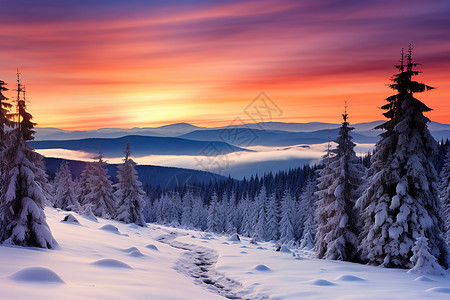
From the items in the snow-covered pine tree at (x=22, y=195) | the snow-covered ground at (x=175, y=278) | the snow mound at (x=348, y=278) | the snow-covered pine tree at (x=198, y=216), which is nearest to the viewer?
the snow-covered ground at (x=175, y=278)

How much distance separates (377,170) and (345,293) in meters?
11.1

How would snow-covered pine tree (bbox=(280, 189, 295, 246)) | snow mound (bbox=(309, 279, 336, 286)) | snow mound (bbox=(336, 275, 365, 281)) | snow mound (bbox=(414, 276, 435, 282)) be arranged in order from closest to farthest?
1. snow mound (bbox=(309, 279, 336, 286))
2. snow mound (bbox=(414, 276, 435, 282))
3. snow mound (bbox=(336, 275, 365, 281))
4. snow-covered pine tree (bbox=(280, 189, 295, 246))

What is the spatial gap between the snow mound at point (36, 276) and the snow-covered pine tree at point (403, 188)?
16052 mm

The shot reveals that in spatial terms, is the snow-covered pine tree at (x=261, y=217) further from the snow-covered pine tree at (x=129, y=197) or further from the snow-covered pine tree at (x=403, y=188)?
the snow-covered pine tree at (x=403, y=188)

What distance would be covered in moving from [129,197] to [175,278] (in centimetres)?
3077

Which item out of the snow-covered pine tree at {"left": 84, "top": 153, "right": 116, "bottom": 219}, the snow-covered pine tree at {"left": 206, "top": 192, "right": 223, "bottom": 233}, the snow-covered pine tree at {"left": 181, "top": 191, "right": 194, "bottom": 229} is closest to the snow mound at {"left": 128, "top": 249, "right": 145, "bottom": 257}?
the snow-covered pine tree at {"left": 84, "top": 153, "right": 116, "bottom": 219}

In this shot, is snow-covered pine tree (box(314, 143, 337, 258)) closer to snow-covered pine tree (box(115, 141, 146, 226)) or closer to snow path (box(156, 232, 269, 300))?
snow path (box(156, 232, 269, 300))

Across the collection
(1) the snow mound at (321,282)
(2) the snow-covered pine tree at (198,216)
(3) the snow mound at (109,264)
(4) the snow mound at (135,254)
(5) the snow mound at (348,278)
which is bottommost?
(2) the snow-covered pine tree at (198,216)

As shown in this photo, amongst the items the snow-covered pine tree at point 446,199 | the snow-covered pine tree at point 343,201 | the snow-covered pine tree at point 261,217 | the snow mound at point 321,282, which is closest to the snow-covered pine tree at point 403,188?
the snow-covered pine tree at point 343,201

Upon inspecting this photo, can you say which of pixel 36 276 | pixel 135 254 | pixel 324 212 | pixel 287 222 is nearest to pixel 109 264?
pixel 36 276

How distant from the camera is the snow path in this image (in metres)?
12.6

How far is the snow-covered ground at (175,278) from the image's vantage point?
28.4ft

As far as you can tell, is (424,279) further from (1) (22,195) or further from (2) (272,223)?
(2) (272,223)

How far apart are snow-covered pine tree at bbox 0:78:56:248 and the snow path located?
20.8ft
